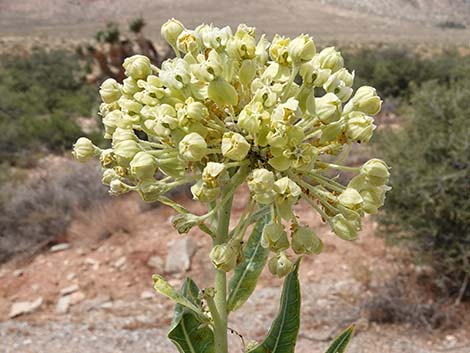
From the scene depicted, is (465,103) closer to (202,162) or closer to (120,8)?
(202,162)

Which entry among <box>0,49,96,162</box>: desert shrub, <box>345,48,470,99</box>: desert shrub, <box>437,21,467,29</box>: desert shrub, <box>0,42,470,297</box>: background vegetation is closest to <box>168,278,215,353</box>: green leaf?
<box>0,42,470,297</box>: background vegetation

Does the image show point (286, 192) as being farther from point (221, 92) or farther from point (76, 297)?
point (76, 297)

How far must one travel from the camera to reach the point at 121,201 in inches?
356

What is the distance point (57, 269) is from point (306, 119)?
608cm

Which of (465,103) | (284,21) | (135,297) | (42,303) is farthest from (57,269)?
(284,21)

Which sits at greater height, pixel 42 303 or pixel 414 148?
pixel 414 148

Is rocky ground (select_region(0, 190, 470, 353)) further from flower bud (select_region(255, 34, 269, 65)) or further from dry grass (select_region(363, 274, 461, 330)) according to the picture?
flower bud (select_region(255, 34, 269, 65))

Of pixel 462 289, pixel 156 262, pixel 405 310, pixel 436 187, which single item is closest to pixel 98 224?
pixel 156 262

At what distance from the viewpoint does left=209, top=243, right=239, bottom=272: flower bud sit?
1.68 m

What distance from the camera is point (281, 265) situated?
1763 mm

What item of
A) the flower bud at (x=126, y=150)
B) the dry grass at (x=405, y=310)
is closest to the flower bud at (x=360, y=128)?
the flower bud at (x=126, y=150)

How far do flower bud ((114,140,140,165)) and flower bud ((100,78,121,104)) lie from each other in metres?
0.35

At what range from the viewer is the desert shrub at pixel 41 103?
1366 centimetres

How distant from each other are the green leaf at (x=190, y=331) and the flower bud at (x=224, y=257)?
0.75 feet
